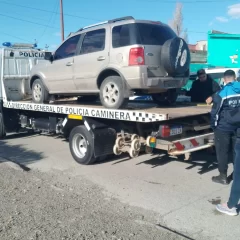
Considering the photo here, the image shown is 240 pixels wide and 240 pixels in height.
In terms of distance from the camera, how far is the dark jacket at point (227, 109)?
4.93 metres

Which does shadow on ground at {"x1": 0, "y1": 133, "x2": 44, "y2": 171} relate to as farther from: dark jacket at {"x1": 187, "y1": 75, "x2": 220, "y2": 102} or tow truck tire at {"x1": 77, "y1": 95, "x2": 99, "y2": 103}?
dark jacket at {"x1": 187, "y1": 75, "x2": 220, "y2": 102}

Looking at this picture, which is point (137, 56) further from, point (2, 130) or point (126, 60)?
point (2, 130)

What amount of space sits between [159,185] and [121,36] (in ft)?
9.40

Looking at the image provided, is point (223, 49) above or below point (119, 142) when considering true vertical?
above

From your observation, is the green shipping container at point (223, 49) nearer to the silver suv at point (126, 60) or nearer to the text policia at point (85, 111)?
the silver suv at point (126, 60)

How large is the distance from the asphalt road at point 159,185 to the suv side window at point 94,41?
2.40m

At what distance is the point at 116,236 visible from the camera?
3865 millimetres

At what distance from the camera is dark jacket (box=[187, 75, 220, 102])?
8000 mm

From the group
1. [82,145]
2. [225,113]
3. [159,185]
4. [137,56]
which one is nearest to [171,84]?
[137,56]

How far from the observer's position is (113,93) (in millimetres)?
6555

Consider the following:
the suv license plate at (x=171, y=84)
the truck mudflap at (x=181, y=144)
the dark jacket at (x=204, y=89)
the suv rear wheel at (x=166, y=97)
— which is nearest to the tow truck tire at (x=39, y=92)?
the suv rear wheel at (x=166, y=97)

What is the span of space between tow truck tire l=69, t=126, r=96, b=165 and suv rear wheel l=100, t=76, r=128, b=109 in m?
0.78

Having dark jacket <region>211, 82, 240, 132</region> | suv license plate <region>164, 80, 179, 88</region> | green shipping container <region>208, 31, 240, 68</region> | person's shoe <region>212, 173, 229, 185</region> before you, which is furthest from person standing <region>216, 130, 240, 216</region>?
green shipping container <region>208, 31, 240, 68</region>

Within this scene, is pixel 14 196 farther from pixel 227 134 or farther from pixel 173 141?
pixel 227 134
